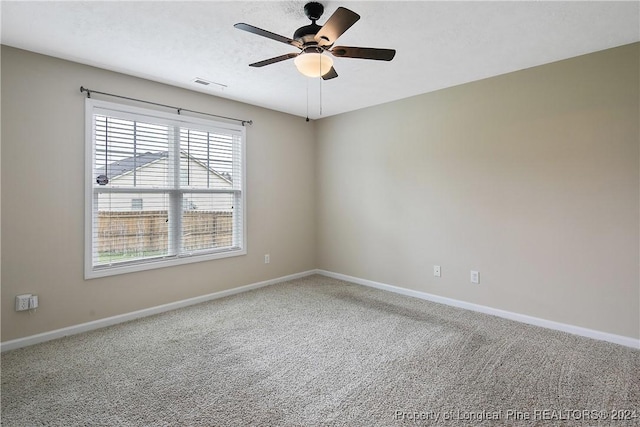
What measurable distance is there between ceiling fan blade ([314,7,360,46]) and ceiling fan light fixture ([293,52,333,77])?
85 mm

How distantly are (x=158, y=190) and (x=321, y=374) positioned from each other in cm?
259

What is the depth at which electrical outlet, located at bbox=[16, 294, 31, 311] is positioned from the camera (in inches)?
108

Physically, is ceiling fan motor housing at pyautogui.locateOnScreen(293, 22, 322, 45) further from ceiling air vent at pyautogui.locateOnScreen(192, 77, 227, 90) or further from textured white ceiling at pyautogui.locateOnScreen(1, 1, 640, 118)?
ceiling air vent at pyautogui.locateOnScreen(192, 77, 227, 90)

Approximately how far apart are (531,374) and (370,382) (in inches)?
45.8

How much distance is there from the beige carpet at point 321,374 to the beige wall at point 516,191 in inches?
17.5

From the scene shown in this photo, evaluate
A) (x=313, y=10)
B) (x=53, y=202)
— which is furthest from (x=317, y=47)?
(x=53, y=202)

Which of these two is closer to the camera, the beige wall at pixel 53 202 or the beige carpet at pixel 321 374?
the beige carpet at pixel 321 374

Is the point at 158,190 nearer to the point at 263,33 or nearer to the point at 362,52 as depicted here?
the point at 263,33

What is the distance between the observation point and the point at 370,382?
224cm

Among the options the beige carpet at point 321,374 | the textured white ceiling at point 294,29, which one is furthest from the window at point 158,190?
the beige carpet at point 321,374

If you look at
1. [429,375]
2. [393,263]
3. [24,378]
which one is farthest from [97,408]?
[393,263]

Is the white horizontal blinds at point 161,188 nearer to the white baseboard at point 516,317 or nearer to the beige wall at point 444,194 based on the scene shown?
the beige wall at point 444,194

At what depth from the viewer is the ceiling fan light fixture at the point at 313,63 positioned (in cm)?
215

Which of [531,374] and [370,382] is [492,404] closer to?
[531,374]
